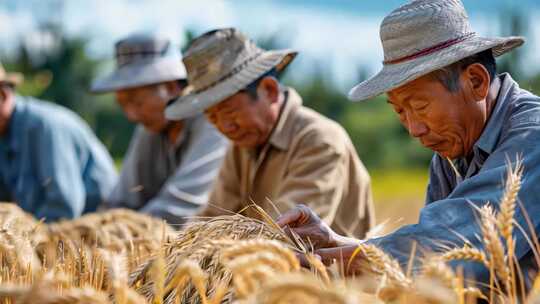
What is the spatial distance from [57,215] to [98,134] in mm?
12712

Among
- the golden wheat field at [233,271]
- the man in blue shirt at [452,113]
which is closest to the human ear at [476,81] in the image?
the man in blue shirt at [452,113]

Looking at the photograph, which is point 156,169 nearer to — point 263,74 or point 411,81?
point 263,74

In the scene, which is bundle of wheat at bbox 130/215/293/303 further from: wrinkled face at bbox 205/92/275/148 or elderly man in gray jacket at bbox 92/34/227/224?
elderly man in gray jacket at bbox 92/34/227/224

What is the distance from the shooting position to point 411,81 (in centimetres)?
283

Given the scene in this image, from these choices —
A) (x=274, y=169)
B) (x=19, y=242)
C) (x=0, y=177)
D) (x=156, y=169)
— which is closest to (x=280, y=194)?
(x=274, y=169)

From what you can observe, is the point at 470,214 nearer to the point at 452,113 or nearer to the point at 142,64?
the point at 452,113

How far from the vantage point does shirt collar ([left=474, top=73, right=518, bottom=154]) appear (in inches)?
110

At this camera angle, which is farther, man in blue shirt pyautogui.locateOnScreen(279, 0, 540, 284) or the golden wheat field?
man in blue shirt pyautogui.locateOnScreen(279, 0, 540, 284)

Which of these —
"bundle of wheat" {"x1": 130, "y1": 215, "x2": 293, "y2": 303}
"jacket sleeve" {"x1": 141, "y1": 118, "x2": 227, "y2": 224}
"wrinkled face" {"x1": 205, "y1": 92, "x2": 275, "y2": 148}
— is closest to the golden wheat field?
"bundle of wheat" {"x1": 130, "y1": 215, "x2": 293, "y2": 303}

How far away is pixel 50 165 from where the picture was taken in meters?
6.40

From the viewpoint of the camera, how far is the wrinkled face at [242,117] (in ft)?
14.6

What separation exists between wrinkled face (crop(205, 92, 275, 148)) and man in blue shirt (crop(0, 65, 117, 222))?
216 cm

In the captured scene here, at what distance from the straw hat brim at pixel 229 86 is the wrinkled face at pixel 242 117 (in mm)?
67

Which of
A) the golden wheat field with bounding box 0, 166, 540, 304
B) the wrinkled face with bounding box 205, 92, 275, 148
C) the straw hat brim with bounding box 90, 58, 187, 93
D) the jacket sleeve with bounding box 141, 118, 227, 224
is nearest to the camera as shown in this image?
the golden wheat field with bounding box 0, 166, 540, 304
